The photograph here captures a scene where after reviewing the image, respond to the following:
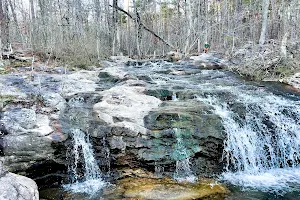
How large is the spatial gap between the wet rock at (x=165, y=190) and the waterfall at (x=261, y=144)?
0.53 meters

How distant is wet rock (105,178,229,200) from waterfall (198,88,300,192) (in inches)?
21.0

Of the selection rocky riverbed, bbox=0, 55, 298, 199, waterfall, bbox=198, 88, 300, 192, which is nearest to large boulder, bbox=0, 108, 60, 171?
rocky riverbed, bbox=0, 55, 298, 199

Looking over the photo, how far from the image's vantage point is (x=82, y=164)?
16.5ft

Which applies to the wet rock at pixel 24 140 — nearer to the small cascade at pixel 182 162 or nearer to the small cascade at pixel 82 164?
the small cascade at pixel 82 164

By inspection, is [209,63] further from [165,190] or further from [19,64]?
[165,190]

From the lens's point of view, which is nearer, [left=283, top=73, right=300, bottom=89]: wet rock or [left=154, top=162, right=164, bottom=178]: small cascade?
[left=154, top=162, right=164, bottom=178]: small cascade

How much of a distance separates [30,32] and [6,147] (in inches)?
269

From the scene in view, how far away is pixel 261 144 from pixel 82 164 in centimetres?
338

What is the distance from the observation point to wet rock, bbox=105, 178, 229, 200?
4.36 metres

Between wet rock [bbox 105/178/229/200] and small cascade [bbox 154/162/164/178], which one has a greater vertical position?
small cascade [bbox 154/162/164/178]

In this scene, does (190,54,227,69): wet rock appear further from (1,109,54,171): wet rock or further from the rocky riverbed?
(1,109,54,171): wet rock

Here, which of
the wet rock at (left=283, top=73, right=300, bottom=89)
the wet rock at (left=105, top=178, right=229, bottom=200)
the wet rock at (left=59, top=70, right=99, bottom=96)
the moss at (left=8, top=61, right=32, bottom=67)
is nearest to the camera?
the wet rock at (left=105, top=178, right=229, bottom=200)

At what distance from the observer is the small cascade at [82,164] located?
4984mm

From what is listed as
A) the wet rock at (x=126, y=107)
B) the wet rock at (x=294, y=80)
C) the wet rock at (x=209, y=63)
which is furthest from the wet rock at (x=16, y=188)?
the wet rock at (x=209, y=63)
